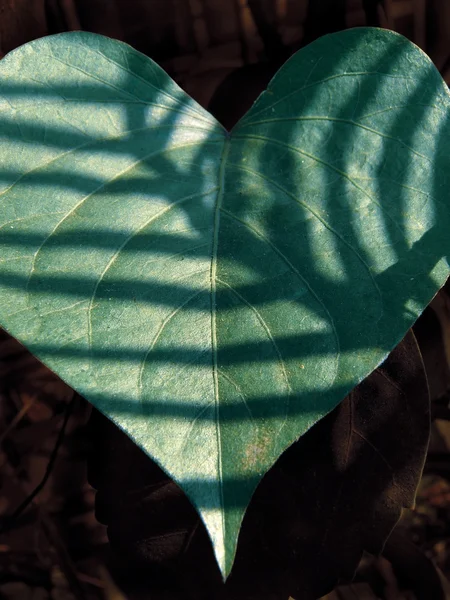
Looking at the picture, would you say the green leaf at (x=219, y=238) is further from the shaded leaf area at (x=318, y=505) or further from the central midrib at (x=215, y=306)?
the shaded leaf area at (x=318, y=505)

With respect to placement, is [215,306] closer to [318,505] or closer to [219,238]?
[219,238]

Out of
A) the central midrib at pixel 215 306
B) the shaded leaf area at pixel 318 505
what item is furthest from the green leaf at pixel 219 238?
the shaded leaf area at pixel 318 505

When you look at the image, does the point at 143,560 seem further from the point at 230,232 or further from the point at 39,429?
the point at 230,232

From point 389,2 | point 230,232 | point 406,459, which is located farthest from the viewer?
point 389,2

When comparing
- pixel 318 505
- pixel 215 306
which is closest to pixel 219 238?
pixel 215 306

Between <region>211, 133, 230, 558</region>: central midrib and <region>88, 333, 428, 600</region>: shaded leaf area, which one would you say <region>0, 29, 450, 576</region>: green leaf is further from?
<region>88, 333, 428, 600</region>: shaded leaf area

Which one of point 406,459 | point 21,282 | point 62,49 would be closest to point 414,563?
point 406,459
